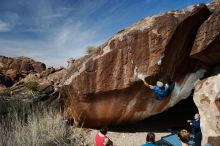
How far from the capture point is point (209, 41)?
27.3ft

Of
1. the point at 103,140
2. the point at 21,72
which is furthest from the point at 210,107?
the point at 21,72

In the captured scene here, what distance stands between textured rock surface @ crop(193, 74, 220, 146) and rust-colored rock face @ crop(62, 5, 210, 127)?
0.94 m

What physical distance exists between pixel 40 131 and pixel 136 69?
3.03 meters

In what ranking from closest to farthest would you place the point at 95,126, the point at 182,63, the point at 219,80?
1. the point at 219,80
2. the point at 182,63
3. the point at 95,126

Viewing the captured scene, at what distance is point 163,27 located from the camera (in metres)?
8.71

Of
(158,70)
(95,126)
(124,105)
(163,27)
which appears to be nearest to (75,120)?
(95,126)

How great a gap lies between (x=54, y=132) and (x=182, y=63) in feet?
13.4

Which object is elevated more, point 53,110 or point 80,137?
point 53,110

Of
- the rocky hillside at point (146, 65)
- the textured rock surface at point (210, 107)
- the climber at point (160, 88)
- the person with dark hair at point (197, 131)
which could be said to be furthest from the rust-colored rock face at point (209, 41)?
the person with dark hair at point (197, 131)

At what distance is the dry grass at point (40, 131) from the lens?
25.8 feet

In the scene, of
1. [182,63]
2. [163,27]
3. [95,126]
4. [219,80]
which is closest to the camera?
[219,80]

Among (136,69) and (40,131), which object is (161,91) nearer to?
(136,69)

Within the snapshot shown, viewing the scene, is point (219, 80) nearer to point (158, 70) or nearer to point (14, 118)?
point (158, 70)

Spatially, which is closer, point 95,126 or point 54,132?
point 54,132
